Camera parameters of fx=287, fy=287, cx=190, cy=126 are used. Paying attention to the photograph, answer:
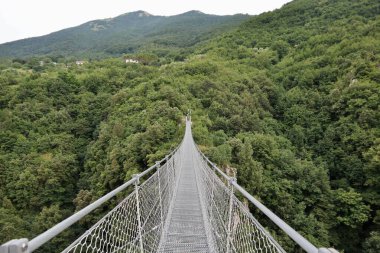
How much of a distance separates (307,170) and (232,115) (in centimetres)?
724

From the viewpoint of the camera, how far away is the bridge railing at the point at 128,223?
3.26 feet

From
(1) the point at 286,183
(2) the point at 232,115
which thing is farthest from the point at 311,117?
(1) the point at 286,183

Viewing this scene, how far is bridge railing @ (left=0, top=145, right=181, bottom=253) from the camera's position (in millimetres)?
992

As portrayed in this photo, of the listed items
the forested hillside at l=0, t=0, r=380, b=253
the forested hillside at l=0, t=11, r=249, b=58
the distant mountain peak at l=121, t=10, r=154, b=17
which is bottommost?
the forested hillside at l=0, t=0, r=380, b=253

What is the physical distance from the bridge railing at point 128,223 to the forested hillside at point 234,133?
7606mm

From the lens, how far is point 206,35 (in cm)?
7512

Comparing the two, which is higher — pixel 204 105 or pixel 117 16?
pixel 117 16

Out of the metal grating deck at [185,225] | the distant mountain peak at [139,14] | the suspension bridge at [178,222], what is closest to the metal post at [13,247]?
the suspension bridge at [178,222]

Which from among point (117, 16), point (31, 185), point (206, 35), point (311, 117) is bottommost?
point (31, 185)

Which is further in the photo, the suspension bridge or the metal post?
the suspension bridge

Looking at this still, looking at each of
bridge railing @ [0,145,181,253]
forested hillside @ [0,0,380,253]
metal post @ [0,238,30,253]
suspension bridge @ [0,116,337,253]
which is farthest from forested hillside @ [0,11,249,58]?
metal post @ [0,238,30,253]

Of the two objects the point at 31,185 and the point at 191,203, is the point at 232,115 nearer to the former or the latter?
the point at 31,185

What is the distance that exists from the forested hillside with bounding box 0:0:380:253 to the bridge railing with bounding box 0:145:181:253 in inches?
299

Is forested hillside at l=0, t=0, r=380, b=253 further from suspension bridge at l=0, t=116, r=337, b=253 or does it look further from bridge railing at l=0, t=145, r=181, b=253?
bridge railing at l=0, t=145, r=181, b=253
